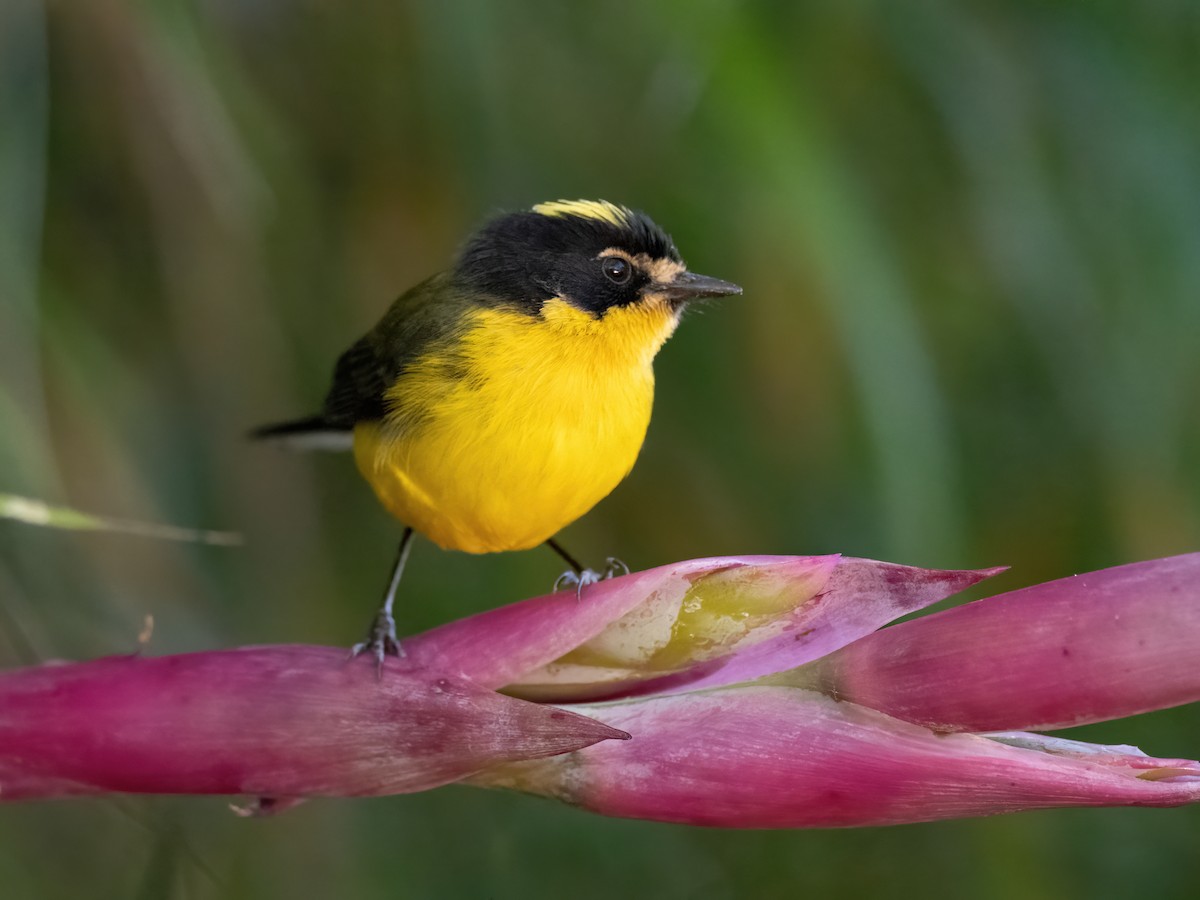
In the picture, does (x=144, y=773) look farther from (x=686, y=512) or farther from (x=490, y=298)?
(x=686, y=512)

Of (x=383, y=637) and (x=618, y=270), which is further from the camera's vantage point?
(x=618, y=270)

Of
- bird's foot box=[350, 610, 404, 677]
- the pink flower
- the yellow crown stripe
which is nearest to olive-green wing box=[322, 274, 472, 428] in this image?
the yellow crown stripe

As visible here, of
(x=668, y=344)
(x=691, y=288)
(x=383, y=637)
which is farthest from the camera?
(x=668, y=344)

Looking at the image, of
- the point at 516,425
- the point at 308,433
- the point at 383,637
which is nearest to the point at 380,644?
the point at 383,637

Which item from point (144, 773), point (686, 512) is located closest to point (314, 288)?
point (686, 512)

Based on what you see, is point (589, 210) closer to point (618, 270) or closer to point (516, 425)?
point (618, 270)

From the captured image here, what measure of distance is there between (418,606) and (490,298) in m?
0.59

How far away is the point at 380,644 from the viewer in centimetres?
74

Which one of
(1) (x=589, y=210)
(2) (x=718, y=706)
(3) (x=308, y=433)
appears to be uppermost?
(1) (x=589, y=210)

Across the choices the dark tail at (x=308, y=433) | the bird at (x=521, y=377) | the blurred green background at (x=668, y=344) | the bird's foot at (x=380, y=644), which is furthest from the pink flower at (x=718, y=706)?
the dark tail at (x=308, y=433)

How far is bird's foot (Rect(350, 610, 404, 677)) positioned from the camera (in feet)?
2.13

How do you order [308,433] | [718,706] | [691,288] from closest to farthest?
[718,706] < [691,288] < [308,433]

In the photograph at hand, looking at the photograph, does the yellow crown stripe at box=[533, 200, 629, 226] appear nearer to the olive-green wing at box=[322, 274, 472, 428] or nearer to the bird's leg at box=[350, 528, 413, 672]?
the olive-green wing at box=[322, 274, 472, 428]

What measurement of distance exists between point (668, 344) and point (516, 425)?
62 centimetres
